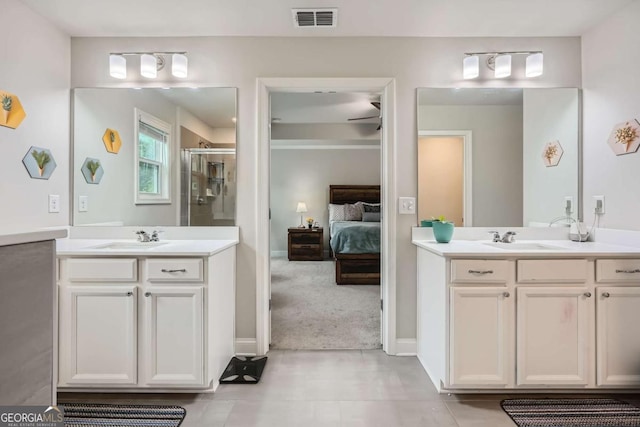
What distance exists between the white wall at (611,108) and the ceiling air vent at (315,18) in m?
1.90

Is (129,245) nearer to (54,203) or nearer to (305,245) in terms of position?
(54,203)

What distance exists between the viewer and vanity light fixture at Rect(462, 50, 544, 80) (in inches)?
96.1

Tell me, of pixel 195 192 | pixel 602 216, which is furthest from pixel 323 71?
pixel 602 216

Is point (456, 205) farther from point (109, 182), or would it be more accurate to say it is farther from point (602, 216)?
point (109, 182)

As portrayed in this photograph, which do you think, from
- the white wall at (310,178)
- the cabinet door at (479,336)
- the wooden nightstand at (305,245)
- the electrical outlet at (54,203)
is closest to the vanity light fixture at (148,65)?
the electrical outlet at (54,203)

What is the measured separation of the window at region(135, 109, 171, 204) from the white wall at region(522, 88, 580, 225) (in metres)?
2.83

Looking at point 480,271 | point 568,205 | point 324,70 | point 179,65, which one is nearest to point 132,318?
point 179,65

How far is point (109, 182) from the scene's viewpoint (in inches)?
102

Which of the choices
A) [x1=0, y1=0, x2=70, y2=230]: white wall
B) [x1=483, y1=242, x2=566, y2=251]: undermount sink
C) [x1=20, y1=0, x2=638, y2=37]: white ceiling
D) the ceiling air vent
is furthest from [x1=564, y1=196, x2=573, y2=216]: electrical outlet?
[x1=0, y1=0, x2=70, y2=230]: white wall

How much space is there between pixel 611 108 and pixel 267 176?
2.49 m

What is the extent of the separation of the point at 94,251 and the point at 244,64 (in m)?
1.66

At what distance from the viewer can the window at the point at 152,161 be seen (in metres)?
2.60

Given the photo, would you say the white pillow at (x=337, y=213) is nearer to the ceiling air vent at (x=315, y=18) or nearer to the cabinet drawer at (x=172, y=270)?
the ceiling air vent at (x=315, y=18)

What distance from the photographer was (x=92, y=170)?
256cm
